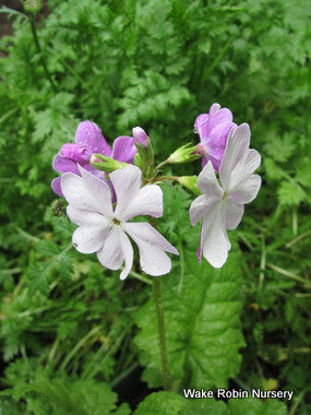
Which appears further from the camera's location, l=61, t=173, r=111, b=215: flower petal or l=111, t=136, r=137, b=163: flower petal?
l=111, t=136, r=137, b=163: flower petal

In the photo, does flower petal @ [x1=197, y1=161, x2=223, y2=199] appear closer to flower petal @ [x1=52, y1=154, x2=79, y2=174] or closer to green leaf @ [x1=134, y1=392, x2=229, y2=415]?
flower petal @ [x1=52, y1=154, x2=79, y2=174]

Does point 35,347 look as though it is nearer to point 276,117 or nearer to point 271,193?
point 271,193

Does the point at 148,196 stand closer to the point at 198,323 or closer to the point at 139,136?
the point at 139,136

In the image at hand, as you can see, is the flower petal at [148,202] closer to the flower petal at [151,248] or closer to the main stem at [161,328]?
the flower petal at [151,248]

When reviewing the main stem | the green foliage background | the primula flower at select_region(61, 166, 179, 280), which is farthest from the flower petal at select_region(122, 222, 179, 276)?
the green foliage background

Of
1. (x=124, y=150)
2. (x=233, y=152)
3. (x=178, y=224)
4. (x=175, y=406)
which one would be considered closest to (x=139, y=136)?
(x=124, y=150)

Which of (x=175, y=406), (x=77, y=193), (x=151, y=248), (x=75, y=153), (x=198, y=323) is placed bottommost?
(x=175, y=406)

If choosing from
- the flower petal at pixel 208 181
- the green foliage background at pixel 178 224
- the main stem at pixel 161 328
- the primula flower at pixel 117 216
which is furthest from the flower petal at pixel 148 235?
the green foliage background at pixel 178 224
